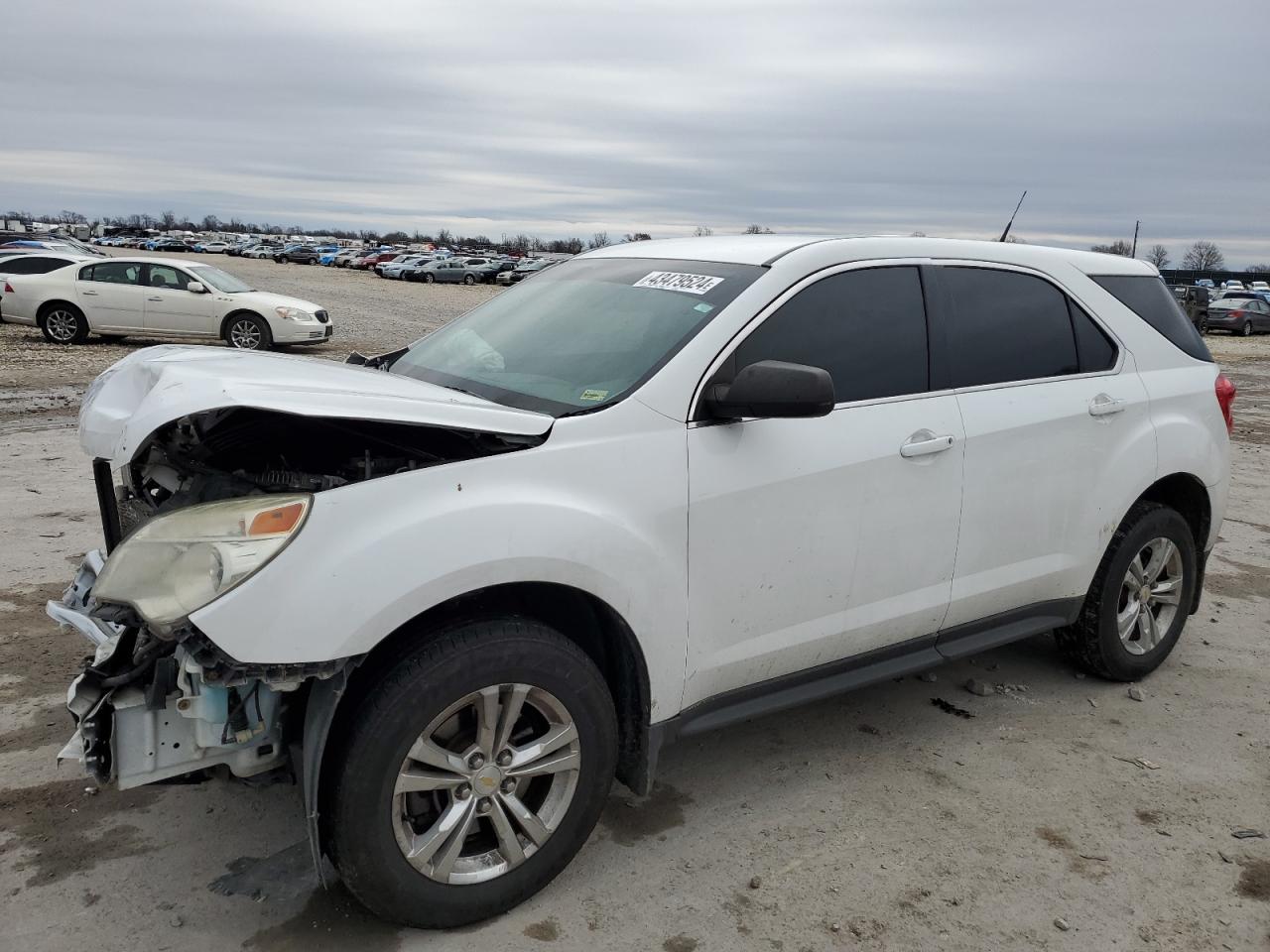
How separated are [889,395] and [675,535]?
1.01 m

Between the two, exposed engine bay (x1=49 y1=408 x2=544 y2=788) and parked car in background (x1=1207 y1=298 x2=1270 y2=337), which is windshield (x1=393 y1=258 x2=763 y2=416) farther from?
parked car in background (x1=1207 y1=298 x2=1270 y2=337)

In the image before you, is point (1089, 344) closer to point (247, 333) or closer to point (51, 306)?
point (247, 333)

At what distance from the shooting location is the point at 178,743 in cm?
249

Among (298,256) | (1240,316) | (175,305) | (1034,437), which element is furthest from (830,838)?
(298,256)

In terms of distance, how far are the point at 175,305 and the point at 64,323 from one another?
6.15 ft

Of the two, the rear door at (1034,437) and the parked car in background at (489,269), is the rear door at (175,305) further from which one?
the parked car in background at (489,269)

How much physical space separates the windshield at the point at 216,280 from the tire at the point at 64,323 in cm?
198

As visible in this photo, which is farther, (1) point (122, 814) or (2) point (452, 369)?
(2) point (452, 369)

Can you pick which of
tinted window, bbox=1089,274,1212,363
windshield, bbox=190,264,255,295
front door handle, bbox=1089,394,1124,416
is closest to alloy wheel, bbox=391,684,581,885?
front door handle, bbox=1089,394,1124,416

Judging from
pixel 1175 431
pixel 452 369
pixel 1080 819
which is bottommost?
pixel 1080 819

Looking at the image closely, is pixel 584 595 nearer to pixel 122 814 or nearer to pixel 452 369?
pixel 452 369

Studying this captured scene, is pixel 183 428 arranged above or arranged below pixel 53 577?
above

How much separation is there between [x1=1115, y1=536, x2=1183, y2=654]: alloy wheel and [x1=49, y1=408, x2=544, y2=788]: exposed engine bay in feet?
9.83

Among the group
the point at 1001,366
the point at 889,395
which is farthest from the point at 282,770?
the point at 1001,366
